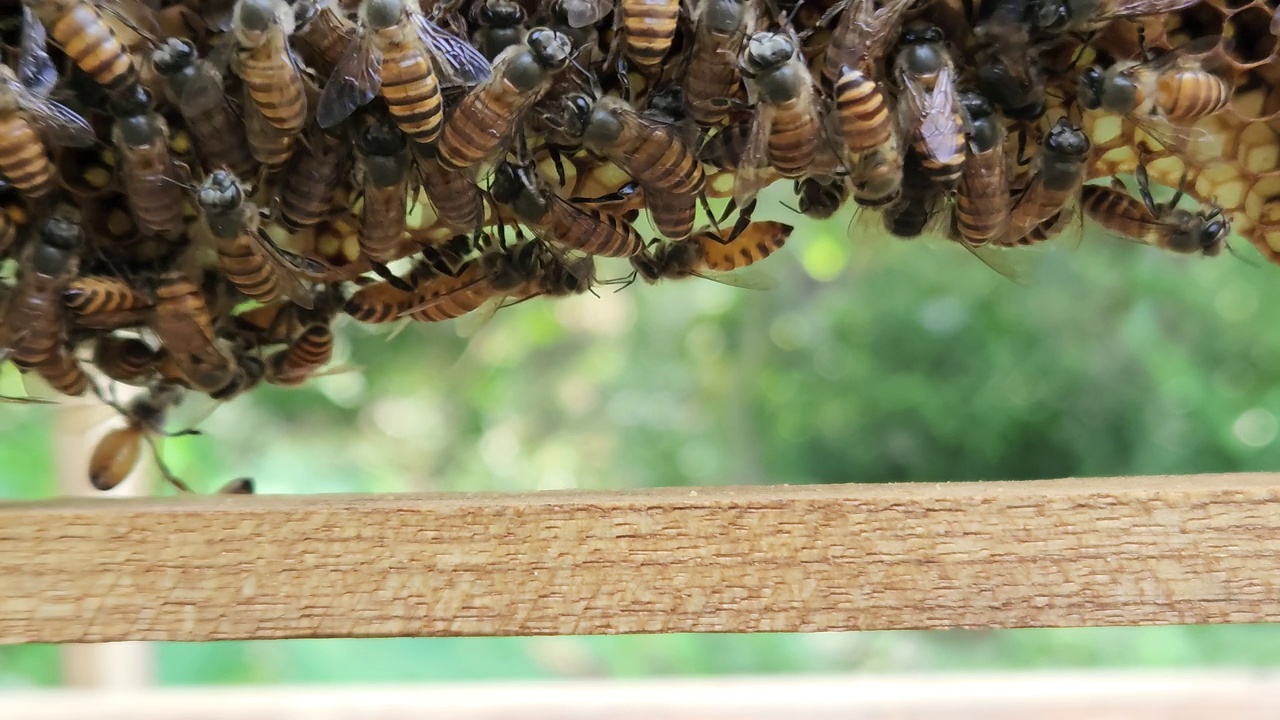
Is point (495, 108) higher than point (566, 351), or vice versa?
point (495, 108)

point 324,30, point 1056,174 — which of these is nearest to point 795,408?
point 1056,174

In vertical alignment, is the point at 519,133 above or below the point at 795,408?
above

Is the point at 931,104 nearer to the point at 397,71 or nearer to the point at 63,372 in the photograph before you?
the point at 397,71

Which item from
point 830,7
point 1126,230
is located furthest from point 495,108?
point 1126,230

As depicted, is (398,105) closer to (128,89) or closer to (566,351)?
(128,89)

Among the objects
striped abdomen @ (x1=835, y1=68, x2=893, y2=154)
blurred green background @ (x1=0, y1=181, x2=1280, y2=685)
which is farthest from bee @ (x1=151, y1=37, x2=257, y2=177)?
blurred green background @ (x1=0, y1=181, x2=1280, y2=685)

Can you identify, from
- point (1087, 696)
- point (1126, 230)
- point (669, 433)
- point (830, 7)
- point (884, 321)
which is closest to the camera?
point (830, 7)
